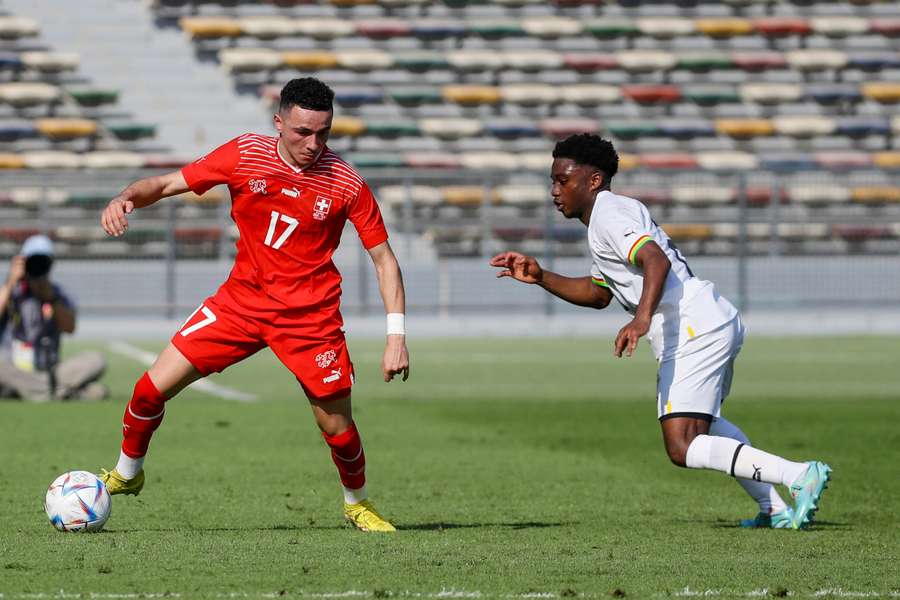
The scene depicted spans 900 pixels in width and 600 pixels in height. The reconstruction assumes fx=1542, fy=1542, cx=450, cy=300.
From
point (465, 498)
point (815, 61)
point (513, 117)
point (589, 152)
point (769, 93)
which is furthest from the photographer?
point (815, 61)

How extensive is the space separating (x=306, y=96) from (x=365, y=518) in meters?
1.83

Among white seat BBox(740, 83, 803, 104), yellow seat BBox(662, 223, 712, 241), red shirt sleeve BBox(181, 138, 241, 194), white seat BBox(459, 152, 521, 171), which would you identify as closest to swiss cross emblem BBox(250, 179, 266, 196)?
red shirt sleeve BBox(181, 138, 241, 194)

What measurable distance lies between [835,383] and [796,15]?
17307mm

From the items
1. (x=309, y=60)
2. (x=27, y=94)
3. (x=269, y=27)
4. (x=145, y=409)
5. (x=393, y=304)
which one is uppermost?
(x=393, y=304)

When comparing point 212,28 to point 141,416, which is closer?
point 141,416

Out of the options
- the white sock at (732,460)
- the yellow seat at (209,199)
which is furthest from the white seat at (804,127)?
the white sock at (732,460)

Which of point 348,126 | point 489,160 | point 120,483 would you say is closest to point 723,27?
point 489,160

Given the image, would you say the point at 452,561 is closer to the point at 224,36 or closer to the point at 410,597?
the point at 410,597

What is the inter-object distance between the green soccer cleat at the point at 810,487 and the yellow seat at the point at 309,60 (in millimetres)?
22777

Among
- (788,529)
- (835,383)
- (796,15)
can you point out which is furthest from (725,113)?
(788,529)

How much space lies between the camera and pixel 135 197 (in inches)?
246

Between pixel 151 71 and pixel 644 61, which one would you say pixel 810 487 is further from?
pixel 151 71

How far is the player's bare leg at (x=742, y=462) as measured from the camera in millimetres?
6344

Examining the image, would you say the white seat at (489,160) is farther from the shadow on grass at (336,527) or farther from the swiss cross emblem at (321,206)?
the swiss cross emblem at (321,206)
